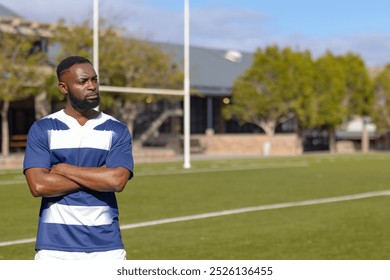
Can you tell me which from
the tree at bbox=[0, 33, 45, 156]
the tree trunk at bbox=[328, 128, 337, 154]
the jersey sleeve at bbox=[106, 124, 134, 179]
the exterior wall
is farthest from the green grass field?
the tree trunk at bbox=[328, 128, 337, 154]

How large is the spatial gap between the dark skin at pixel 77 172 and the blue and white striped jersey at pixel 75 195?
0.04 metres

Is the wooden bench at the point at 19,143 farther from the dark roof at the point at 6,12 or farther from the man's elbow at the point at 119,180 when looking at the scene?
the man's elbow at the point at 119,180

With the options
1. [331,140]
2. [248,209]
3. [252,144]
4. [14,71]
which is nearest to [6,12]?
[14,71]

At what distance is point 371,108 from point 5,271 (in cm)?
4785

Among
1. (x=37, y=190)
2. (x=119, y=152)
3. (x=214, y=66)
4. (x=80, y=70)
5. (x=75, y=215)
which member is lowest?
(x=75, y=215)

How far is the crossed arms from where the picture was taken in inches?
123

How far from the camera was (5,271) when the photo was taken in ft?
9.59

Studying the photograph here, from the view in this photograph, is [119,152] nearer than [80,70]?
No

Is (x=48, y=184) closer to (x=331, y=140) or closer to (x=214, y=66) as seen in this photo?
(x=331, y=140)

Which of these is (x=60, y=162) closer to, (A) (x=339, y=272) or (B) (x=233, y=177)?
(A) (x=339, y=272)

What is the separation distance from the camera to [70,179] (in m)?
3.13

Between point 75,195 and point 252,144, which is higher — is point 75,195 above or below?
above

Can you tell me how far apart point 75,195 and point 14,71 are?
28479mm

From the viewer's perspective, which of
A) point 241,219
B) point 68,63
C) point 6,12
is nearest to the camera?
point 68,63
